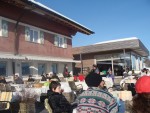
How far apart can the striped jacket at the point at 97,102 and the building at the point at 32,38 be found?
13.8 metres

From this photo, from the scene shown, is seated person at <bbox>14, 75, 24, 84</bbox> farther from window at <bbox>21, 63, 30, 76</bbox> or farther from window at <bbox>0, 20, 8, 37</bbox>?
window at <bbox>0, 20, 8, 37</bbox>

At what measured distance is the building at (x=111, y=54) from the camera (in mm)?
30375

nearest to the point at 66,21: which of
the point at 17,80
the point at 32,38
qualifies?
the point at 32,38

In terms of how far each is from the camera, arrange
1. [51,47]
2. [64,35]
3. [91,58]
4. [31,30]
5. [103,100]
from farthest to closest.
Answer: [91,58] < [64,35] < [51,47] < [31,30] < [103,100]

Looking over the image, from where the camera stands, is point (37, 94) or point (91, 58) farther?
point (91, 58)

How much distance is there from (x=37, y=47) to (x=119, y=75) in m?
12.1

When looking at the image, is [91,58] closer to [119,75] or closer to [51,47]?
[119,75]

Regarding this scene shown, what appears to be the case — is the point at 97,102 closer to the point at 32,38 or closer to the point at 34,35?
the point at 32,38

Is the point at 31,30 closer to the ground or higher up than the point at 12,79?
higher up

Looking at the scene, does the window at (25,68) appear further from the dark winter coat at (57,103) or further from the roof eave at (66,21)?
the dark winter coat at (57,103)

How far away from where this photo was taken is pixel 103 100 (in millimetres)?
4012

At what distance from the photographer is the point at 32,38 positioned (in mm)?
21688

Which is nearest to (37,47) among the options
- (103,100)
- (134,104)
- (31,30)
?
(31,30)

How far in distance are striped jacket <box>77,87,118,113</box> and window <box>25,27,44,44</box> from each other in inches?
663
